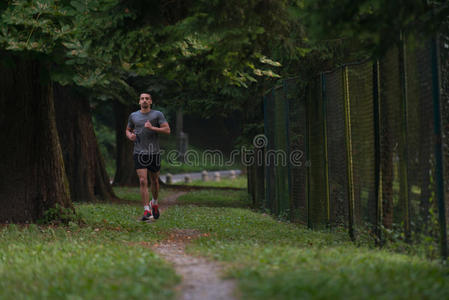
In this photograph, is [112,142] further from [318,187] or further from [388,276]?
[388,276]

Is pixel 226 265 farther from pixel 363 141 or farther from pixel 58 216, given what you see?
pixel 58 216

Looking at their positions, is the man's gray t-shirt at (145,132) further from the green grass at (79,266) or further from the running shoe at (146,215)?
the green grass at (79,266)

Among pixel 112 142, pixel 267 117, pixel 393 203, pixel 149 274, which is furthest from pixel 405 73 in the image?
pixel 112 142

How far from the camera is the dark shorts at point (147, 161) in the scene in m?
13.3

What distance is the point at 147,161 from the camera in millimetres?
13422

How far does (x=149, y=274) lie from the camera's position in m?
6.54

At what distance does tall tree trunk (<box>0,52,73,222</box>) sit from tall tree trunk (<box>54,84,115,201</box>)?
8.14m

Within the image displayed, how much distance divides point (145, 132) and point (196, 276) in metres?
7.05

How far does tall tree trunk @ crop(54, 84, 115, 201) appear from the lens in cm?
2089

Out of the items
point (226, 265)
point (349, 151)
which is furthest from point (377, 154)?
point (226, 265)

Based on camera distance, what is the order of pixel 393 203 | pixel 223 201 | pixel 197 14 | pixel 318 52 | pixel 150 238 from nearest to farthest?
pixel 197 14
pixel 393 203
pixel 150 238
pixel 318 52
pixel 223 201

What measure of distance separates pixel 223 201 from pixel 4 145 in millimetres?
13693

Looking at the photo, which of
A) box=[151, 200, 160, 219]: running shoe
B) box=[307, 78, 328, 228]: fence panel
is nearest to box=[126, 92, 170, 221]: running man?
box=[151, 200, 160, 219]: running shoe

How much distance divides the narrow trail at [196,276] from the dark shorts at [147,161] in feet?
12.3
